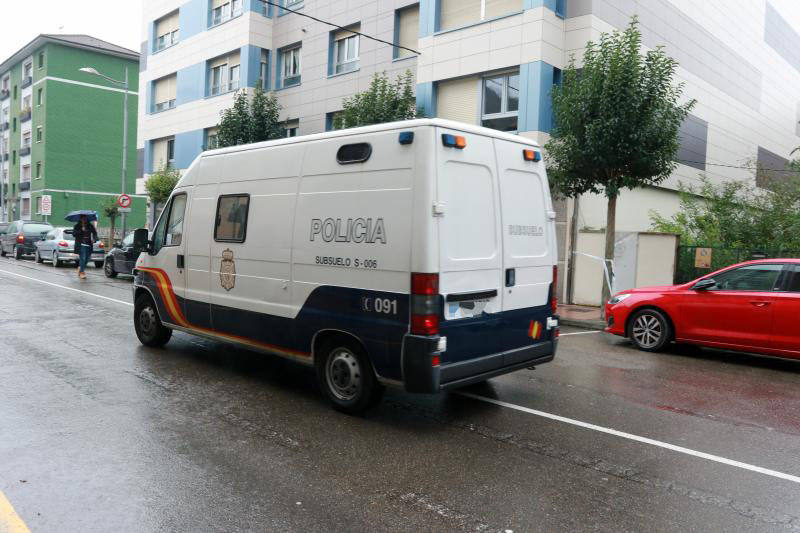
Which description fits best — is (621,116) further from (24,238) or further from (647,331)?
(24,238)

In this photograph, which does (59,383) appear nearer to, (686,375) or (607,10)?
(686,375)

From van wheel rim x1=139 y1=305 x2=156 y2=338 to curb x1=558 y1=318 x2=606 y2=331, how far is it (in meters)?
7.67

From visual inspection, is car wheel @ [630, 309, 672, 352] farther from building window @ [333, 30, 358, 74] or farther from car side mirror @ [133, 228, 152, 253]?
building window @ [333, 30, 358, 74]

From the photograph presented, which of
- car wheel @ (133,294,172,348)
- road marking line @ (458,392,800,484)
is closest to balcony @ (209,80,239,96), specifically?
car wheel @ (133,294,172,348)

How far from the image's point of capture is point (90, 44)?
47.4 meters

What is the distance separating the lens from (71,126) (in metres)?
47.2

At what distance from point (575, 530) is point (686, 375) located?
503 cm

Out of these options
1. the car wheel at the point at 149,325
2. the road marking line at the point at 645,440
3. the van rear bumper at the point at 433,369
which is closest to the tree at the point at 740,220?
the road marking line at the point at 645,440

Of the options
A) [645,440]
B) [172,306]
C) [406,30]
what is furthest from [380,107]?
[645,440]

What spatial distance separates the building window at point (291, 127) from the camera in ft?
78.4

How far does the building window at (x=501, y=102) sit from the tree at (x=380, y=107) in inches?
72.8

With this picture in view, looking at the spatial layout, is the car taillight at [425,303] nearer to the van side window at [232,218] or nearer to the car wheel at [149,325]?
the van side window at [232,218]

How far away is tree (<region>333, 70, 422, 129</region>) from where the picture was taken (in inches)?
689

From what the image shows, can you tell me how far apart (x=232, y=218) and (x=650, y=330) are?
626cm
